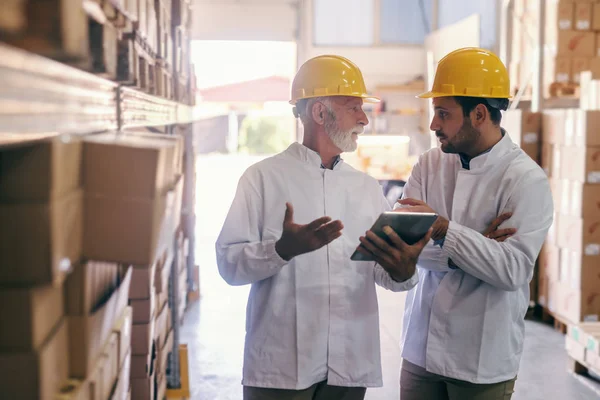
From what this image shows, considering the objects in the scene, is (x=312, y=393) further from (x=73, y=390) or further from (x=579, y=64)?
(x=579, y=64)

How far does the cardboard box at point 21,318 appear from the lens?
3.59 feet

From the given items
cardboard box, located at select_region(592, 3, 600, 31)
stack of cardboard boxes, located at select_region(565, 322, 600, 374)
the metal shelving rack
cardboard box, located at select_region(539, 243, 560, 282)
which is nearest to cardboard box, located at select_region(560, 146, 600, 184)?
cardboard box, located at select_region(539, 243, 560, 282)

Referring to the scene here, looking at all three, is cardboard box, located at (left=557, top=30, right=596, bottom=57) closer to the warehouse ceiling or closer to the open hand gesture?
the warehouse ceiling

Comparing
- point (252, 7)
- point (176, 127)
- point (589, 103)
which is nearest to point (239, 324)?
point (176, 127)

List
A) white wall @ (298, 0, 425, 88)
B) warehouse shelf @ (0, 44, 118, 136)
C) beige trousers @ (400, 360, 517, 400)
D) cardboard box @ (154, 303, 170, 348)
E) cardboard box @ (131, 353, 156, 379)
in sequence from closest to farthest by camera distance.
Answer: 1. warehouse shelf @ (0, 44, 118, 136)
2. beige trousers @ (400, 360, 517, 400)
3. cardboard box @ (131, 353, 156, 379)
4. cardboard box @ (154, 303, 170, 348)
5. white wall @ (298, 0, 425, 88)

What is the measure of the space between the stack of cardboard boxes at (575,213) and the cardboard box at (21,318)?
588 cm

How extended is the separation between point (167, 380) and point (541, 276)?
414cm

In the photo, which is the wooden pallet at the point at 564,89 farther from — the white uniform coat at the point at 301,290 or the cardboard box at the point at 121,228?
the cardboard box at the point at 121,228

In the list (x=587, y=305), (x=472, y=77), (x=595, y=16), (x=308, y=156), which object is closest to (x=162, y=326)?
(x=308, y=156)

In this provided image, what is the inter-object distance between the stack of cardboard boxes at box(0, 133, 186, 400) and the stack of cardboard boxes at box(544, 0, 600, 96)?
22.6 ft

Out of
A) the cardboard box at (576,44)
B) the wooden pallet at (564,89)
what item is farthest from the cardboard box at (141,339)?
the cardboard box at (576,44)

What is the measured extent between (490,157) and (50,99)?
184 cm

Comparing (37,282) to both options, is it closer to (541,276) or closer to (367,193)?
(367,193)

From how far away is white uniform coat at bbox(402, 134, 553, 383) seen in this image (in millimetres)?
2445
